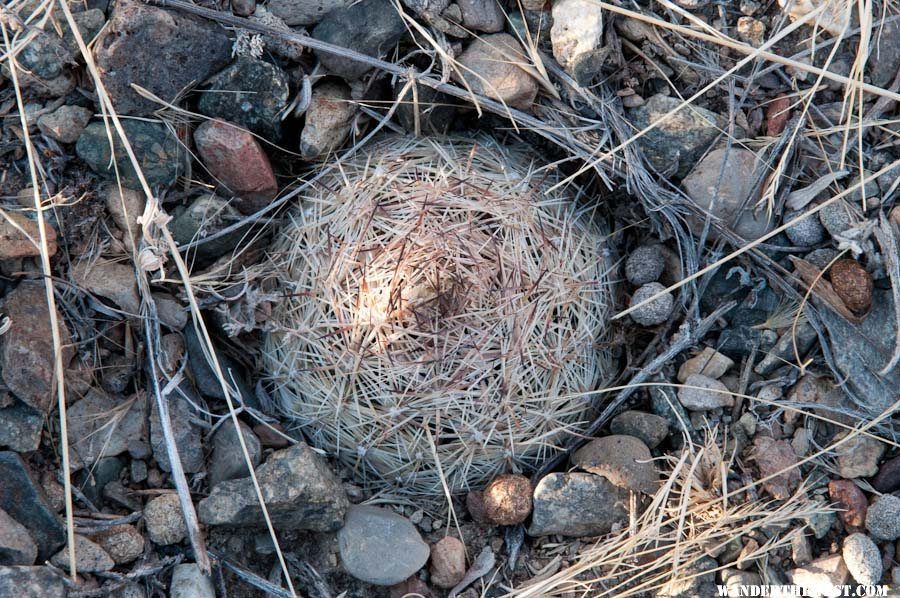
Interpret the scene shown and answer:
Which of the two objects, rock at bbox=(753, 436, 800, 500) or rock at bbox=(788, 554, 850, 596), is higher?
rock at bbox=(753, 436, 800, 500)

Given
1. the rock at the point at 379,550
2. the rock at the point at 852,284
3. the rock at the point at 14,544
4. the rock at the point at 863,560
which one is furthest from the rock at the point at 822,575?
the rock at the point at 14,544

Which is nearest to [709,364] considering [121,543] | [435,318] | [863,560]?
[863,560]

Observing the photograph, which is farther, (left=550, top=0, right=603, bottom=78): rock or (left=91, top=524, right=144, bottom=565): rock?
(left=550, top=0, right=603, bottom=78): rock

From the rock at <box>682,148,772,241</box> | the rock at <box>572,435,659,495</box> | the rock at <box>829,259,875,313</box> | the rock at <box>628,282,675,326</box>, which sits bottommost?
the rock at <box>572,435,659,495</box>

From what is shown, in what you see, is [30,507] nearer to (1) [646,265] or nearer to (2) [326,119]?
(2) [326,119]

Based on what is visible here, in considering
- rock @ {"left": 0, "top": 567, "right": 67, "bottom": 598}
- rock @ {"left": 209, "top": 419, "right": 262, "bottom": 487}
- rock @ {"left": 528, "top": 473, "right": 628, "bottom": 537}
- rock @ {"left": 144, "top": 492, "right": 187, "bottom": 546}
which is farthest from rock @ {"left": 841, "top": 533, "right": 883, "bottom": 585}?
rock @ {"left": 0, "top": 567, "right": 67, "bottom": 598}

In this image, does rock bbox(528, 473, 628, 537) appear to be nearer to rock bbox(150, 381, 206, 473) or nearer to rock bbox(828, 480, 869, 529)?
rock bbox(828, 480, 869, 529)

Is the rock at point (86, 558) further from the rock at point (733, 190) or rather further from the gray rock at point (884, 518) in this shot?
the gray rock at point (884, 518)
